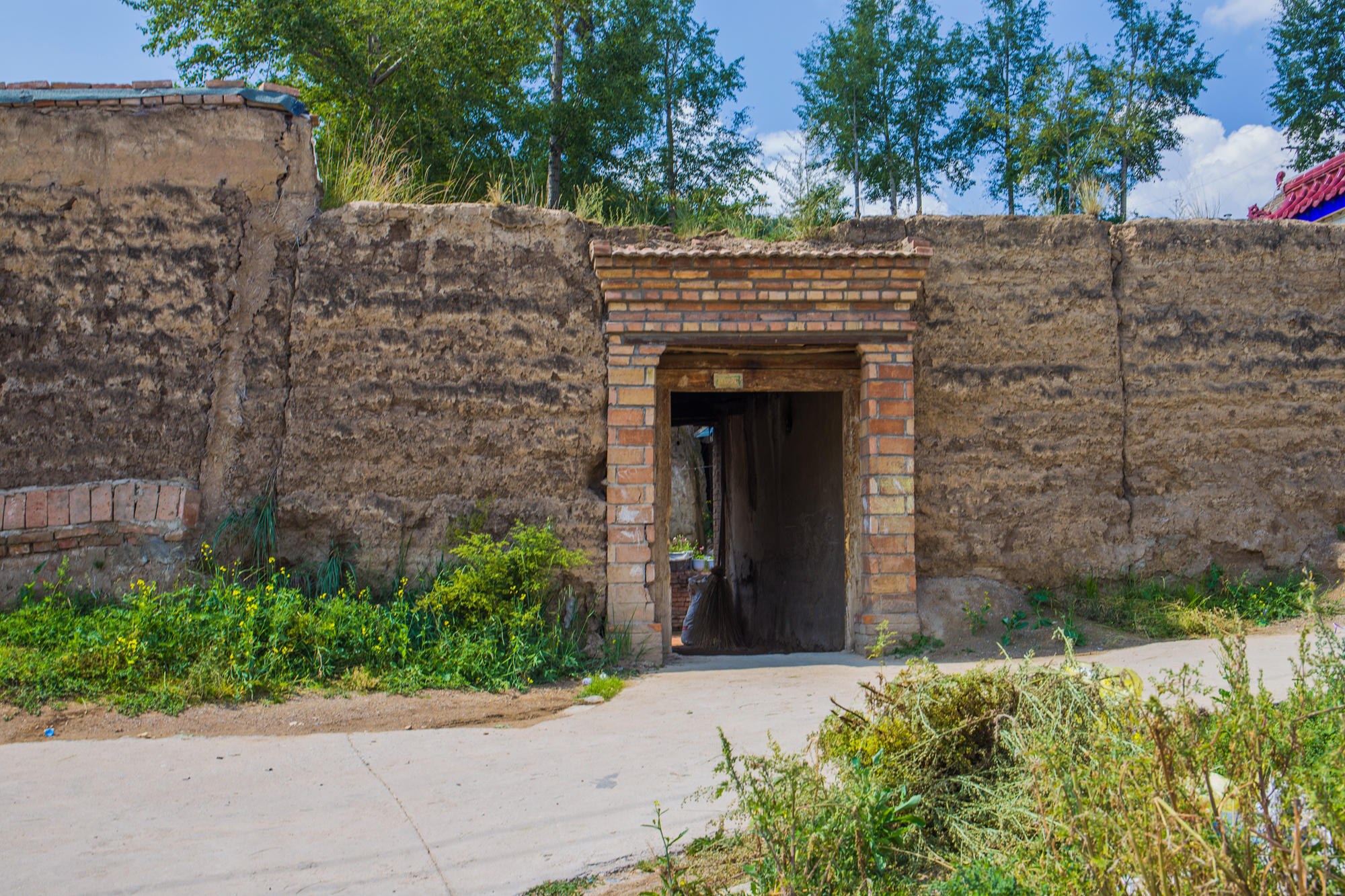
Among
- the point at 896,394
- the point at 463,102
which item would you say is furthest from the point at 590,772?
the point at 463,102

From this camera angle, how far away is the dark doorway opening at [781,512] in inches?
303

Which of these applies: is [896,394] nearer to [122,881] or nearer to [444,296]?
[444,296]

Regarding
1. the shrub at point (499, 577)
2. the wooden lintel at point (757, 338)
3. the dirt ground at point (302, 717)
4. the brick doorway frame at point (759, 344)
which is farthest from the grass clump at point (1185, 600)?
the dirt ground at point (302, 717)

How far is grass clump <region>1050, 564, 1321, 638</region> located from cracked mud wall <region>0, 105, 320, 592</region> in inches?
218

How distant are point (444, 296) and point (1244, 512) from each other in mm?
5763

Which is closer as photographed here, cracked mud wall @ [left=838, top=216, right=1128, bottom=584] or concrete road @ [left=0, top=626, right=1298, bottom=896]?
concrete road @ [left=0, top=626, right=1298, bottom=896]

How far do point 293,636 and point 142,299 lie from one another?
2469mm

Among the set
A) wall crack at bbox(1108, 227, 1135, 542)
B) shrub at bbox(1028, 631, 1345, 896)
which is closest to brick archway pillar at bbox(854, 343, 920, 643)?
wall crack at bbox(1108, 227, 1135, 542)

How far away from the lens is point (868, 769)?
110 inches

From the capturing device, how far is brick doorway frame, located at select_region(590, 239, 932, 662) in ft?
18.9

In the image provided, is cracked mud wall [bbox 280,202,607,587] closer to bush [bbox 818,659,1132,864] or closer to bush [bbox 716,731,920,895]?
bush [bbox 818,659,1132,864]

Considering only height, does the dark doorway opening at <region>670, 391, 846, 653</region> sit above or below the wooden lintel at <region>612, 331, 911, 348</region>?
below

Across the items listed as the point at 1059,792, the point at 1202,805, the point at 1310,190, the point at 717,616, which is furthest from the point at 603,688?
the point at 1310,190

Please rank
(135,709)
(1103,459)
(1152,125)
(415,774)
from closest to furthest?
(415,774) → (135,709) → (1103,459) → (1152,125)
